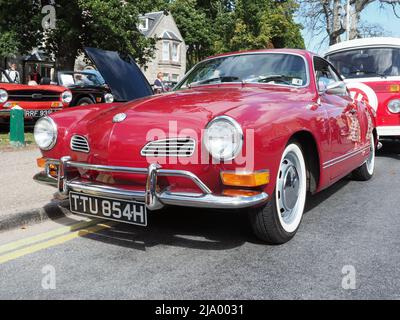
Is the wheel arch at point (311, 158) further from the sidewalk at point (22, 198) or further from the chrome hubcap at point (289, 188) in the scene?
the sidewalk at point (22, 198)

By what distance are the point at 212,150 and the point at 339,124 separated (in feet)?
6.05

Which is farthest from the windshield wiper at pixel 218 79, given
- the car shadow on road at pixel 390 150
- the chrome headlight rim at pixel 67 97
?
the chrome headlight rim at pixel 67 97

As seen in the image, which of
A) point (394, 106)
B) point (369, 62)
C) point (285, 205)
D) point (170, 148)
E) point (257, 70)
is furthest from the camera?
point (369, 62)

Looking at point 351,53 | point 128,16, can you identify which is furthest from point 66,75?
point 351,53

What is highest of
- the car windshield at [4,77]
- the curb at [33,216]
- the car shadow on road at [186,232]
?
the car windshield at [4,77]

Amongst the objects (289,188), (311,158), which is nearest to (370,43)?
(311,158)

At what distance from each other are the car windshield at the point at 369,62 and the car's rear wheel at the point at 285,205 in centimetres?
500

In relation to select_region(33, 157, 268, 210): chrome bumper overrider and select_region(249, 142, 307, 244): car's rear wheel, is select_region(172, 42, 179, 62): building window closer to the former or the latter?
select_region(249, 142, 307, 244): car's rear wheel

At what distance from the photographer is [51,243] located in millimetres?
3498

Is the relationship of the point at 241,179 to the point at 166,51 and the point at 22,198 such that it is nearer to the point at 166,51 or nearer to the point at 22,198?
the point at 22,198

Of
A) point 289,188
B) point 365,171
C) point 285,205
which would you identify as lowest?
point 365,171

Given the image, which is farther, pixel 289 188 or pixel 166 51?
pixel 166 51

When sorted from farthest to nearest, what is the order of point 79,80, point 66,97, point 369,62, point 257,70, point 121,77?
point 79,80, point 66,97, point 369,62, point 121,77, point 257,70

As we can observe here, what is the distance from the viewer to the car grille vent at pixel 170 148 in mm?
2961
